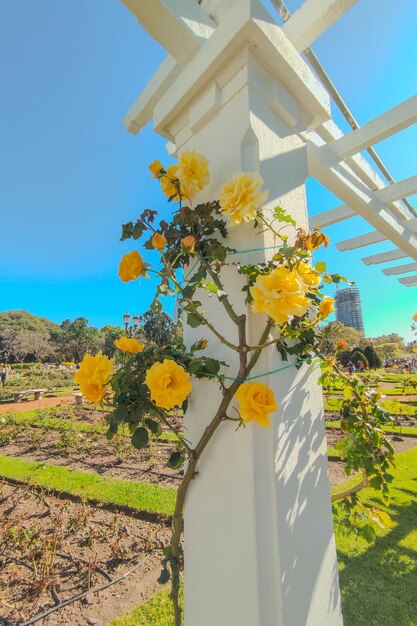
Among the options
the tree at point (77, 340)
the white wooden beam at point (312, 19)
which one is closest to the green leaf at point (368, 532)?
the white wooden beam at point (312, 19)

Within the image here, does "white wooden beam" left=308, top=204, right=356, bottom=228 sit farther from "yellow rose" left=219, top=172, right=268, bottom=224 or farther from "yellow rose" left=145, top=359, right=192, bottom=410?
"yellow rose" left=145, top=359, right=192, bottom=410

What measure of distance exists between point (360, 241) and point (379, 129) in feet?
5.45

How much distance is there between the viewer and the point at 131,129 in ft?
4.98

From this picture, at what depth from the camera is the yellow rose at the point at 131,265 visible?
31.8 inches

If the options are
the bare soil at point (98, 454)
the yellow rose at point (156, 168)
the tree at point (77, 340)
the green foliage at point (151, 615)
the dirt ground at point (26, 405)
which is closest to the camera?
the yellow rose at point (156, 168)

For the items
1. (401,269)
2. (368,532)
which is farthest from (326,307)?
(401,269)

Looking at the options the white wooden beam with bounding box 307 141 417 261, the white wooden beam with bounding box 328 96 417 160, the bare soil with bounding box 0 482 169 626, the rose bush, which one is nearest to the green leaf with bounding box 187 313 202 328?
the rose bush

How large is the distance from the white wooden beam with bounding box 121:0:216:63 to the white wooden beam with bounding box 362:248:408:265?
303cm

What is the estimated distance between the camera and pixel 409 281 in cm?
431

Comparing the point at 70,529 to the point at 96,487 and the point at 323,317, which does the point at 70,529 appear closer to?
the point at 96,487

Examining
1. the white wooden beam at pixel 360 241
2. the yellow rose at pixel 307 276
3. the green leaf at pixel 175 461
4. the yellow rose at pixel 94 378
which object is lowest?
the green leaf at pixel 175 461

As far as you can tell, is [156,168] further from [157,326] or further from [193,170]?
[157,326]

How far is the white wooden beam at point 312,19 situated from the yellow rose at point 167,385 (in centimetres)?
136

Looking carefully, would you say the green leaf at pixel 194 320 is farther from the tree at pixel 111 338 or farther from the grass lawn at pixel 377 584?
the grass lawn at pixel 377 584
